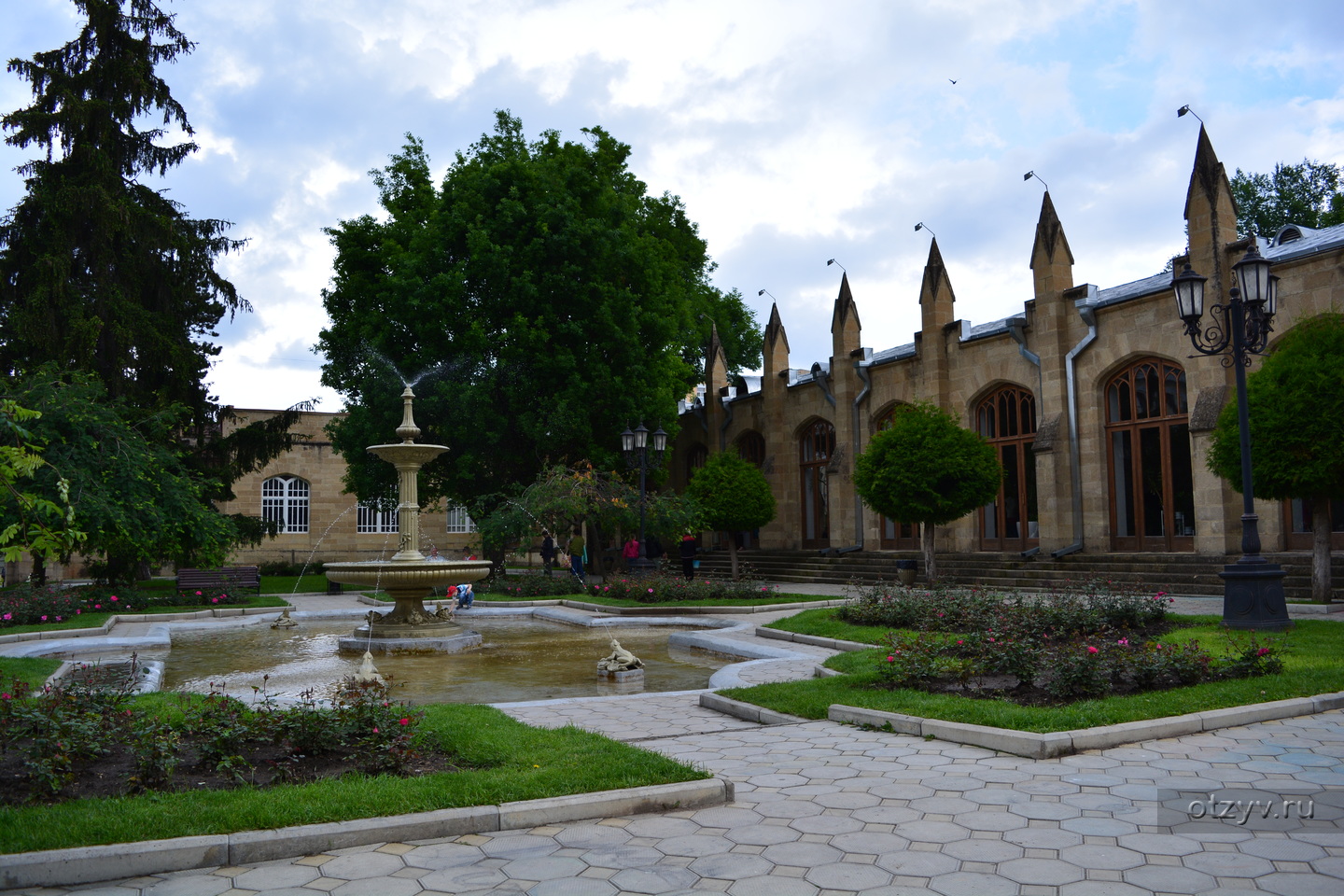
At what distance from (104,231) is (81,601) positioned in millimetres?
8897

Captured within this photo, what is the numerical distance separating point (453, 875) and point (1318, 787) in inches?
169

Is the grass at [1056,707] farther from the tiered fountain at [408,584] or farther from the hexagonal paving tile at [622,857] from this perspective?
the tiered fountain at [408,584]

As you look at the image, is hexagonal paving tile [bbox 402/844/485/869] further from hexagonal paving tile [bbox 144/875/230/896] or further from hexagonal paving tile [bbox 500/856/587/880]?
hexagonal paving tile [bbox 144/875/230/896]

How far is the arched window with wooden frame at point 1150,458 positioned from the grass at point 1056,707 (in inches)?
472

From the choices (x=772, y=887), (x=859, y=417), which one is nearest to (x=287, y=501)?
(x=859, y=417)

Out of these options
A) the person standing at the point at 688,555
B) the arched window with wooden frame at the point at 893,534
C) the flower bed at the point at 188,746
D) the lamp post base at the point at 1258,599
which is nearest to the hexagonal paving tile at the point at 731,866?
the flower bed at the point at 188,746

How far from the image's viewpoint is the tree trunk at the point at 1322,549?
13.5 metres

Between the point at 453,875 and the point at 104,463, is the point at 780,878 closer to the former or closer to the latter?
the point at 453,875

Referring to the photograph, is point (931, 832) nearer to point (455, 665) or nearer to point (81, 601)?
point (455, 665)

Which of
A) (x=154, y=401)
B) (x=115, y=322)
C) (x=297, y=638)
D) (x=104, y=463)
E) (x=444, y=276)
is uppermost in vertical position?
(x=444, y=276)

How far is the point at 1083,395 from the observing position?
73.4ft

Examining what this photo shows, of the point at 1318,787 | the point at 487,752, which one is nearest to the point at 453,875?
the point at 487,752

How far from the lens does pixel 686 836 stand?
14.4 ft

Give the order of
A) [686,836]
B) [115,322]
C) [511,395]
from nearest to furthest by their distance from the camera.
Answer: [686,836] < [115,322] < [511,395]
